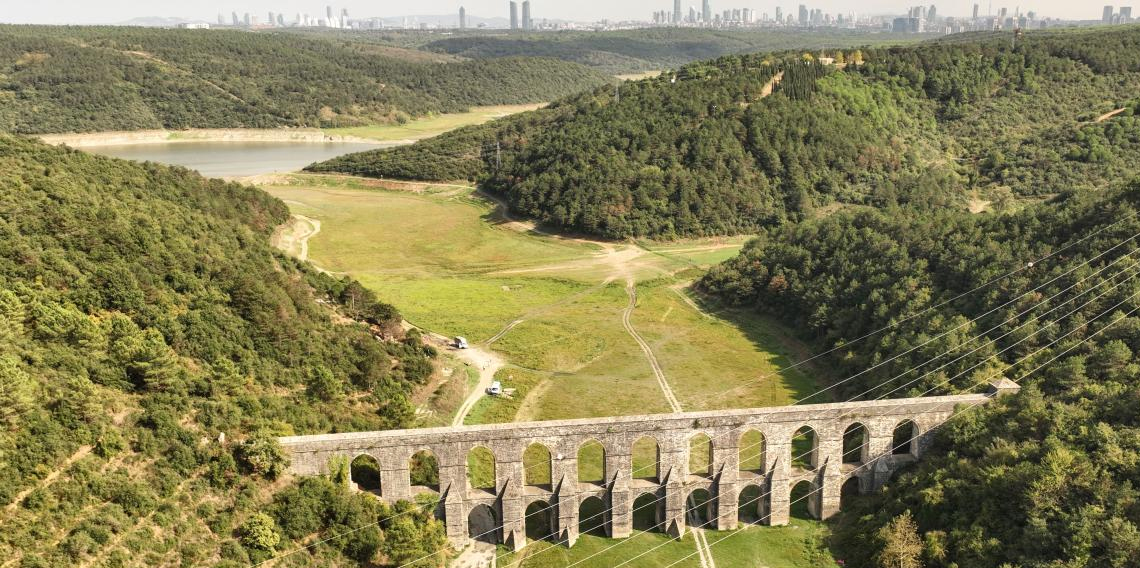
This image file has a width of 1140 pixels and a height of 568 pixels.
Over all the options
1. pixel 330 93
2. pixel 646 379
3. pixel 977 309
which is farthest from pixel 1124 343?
pixel 330 93

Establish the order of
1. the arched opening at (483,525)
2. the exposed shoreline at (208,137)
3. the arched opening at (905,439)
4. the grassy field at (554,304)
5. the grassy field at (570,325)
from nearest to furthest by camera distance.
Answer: the arched opening at (483,525) → the arched opening at (905,439) → the grassy field at (570,325) → the grassy field at (554,304) → the exposed shoreline at (208,137)

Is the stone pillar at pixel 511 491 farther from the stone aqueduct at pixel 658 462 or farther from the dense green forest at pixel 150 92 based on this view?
the dense green forest at pixel 150 92

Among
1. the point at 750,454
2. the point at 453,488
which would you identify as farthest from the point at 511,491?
the point at 750,454

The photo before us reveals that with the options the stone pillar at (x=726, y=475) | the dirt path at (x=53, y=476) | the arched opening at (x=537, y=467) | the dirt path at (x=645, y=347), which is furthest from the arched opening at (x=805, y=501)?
the dirt path at (x=53, y=476)

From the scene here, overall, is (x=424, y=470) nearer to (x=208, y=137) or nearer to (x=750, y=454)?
(x=750, y=454)

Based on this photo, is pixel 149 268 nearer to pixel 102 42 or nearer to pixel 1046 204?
pixel 1046 204
